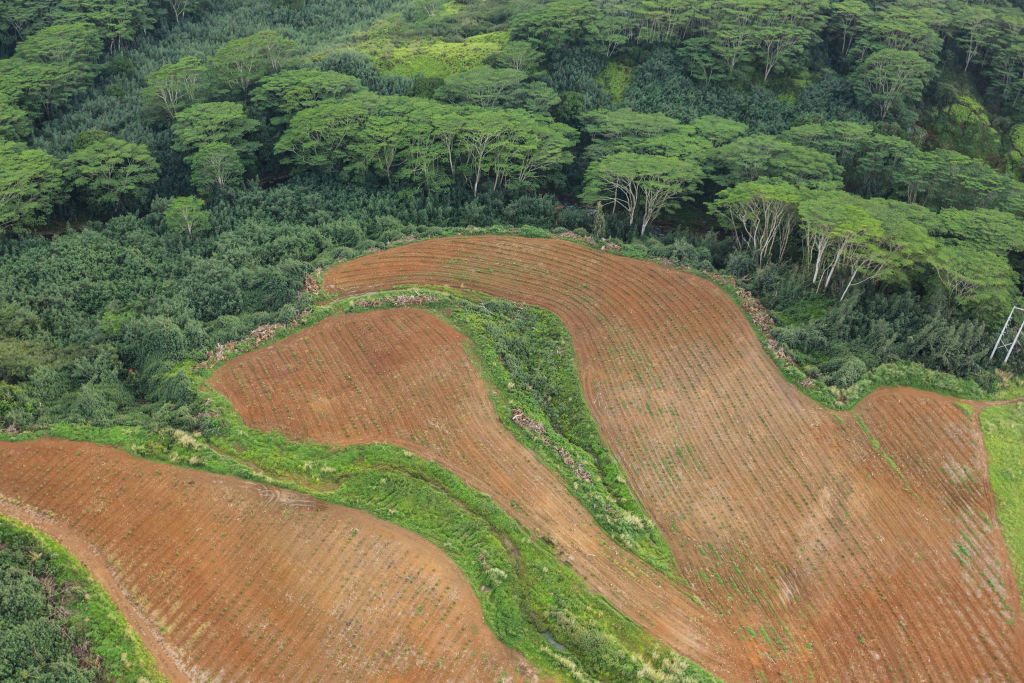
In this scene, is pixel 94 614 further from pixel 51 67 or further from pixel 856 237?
pixel 51 67

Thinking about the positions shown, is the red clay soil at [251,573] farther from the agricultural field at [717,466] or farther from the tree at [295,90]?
the tree at [295,90]

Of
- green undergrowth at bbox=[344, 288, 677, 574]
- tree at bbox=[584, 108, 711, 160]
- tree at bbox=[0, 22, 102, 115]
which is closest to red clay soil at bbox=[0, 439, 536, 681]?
green undergrowth at bbox=[344, 288, 677, 574]

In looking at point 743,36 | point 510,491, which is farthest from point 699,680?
point 743,36

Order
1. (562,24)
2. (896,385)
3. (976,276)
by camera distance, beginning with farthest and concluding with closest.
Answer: (562,24) → (976,276) → (896,385)

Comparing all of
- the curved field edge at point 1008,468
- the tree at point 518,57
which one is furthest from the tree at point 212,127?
the curved field edge at point 1008,468

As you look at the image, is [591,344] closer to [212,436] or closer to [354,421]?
[354,421]

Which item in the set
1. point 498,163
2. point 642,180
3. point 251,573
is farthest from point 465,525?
point 498,163
